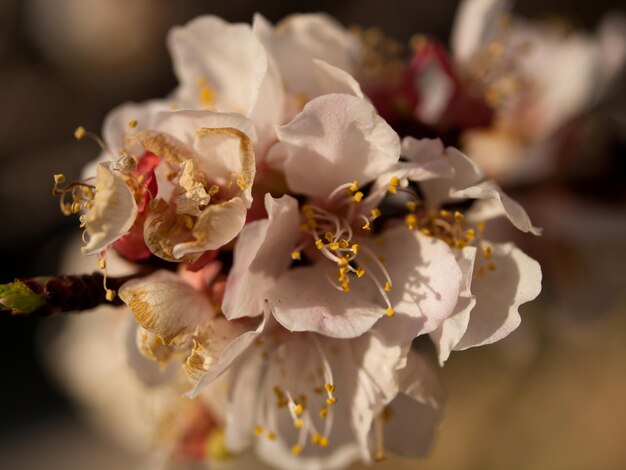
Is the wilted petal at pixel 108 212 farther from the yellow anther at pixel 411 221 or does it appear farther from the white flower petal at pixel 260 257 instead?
the yellow anther at pixel 411 221

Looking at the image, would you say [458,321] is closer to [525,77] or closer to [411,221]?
[411,221]

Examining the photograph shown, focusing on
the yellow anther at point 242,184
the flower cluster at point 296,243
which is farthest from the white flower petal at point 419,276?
the yellow anther at point 242,184

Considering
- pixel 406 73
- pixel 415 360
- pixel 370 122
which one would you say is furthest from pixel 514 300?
pixel 406 73

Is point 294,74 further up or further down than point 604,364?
further up

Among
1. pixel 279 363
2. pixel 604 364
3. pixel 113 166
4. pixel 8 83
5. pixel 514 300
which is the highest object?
pixel 113 166

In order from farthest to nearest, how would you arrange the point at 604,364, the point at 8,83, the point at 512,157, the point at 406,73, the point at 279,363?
the point at 8,83 < the point at 604,364 < the point at 512,157 < the point at 406,73 < the point at 279,363

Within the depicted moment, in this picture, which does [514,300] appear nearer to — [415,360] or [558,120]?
[415,360]

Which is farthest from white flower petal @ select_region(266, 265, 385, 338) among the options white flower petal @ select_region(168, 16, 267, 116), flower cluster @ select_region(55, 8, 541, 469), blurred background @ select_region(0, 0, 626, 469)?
blurred background @ select_region(0, 0, 626, 469)
